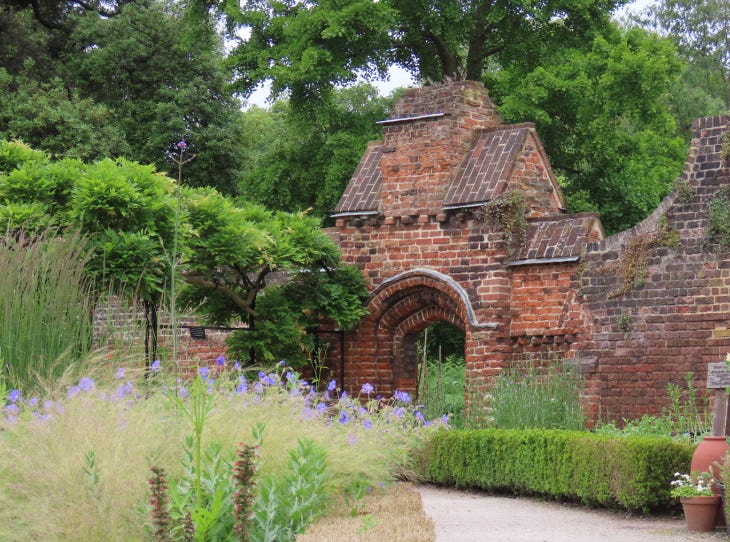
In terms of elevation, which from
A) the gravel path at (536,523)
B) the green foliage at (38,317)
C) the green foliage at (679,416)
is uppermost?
the green foliage at (38,317)

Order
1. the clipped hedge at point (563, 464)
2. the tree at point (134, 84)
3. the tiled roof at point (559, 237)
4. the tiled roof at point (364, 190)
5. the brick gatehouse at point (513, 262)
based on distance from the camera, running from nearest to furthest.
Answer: the clipped hedge at point (563, 464)
the brick gatehouse at point (513, 262)
the tiled roof at point (559, 237)
the tiled roof at point (364, 190)
the tree at point (134, 84)

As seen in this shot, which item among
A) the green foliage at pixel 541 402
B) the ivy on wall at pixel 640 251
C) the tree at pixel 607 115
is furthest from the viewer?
the tree at pixel 607 115

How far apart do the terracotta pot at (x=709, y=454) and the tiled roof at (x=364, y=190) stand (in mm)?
7329

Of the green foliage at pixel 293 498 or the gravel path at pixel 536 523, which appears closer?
the green foliage at pixel 293 498

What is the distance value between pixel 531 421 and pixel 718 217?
2.92m

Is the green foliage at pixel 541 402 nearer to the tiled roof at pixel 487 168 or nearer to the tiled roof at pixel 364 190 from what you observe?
the tiled roof at pixel 487 168

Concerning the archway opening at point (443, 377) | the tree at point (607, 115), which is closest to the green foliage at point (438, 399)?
the archway opening at point (443, 377)

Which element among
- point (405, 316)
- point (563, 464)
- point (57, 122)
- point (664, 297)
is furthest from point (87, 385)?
point (57, 122)

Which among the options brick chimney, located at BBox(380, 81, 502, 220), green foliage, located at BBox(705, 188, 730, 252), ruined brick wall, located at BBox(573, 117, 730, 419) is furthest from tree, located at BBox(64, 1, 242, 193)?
green foliage, located at BBox(705, 188, 730, 252)

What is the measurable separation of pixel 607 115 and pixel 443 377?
708cm

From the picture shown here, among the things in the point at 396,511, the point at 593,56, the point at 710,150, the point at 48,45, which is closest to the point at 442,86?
the point at 710,150

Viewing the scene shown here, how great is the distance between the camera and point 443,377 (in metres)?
16.8

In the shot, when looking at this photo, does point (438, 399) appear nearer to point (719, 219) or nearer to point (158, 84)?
point (719, 219)

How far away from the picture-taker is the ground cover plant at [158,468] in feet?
18.9
